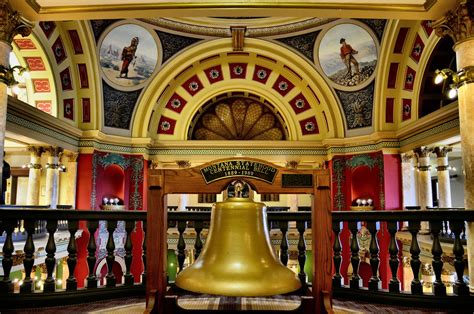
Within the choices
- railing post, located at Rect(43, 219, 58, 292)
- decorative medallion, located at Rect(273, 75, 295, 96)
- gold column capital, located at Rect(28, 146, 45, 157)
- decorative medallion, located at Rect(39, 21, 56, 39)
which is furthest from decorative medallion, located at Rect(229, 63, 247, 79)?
railing post, located at Rect(43, 219, 58, 292)

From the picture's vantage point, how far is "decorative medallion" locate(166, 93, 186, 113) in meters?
17.0

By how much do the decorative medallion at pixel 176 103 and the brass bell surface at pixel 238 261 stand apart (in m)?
15.3

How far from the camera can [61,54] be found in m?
12.7

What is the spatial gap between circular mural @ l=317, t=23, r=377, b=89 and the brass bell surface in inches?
520

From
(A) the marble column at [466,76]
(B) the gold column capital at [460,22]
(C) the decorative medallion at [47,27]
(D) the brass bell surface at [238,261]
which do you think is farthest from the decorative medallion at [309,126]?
(D) the brass bell surface at [238,261]

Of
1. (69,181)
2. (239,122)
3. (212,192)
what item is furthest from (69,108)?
(212,192)

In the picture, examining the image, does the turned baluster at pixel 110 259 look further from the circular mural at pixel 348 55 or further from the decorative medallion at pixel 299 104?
the decorative medallion at pixel 299 104

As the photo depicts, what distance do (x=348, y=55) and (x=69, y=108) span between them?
1095 cm

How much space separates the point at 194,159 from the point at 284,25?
6902 mm

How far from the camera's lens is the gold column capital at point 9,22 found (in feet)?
17.2

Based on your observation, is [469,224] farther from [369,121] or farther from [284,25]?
[284,25]

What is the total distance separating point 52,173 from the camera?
13.3 m

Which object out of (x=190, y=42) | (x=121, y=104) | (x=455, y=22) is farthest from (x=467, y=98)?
(x=121, y=104)

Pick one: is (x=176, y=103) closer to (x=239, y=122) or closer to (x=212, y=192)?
(x=239, y=122)
